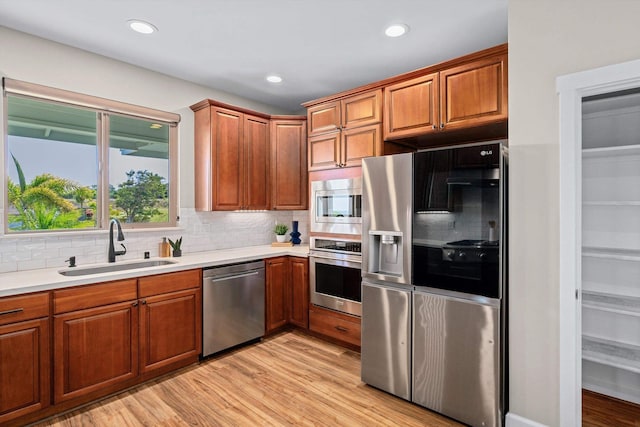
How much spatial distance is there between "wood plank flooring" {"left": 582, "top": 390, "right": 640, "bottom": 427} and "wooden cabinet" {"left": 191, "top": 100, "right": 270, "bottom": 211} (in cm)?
332

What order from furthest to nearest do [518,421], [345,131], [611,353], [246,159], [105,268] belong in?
1. [246,159]
2. [345,131]
3. [105,268]
4. [611,353]
5. [518,421]

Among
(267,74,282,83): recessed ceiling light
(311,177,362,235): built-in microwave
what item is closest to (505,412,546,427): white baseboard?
(311,177,362,235): built-in microwave

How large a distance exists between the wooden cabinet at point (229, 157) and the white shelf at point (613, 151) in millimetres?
2993

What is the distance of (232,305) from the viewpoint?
324 centimetres

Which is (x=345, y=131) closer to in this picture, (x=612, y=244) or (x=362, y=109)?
(x=362, y=109)

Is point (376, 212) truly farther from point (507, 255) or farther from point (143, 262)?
point (143, 262)

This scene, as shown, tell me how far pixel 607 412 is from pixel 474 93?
2353 millimetres

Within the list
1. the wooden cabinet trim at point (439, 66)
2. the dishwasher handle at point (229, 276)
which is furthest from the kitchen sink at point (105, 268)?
the wooden cabinet trim at point (439, 66)

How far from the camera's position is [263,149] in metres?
3.99

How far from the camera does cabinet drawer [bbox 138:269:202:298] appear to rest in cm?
266

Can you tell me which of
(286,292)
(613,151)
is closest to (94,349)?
(286,292)

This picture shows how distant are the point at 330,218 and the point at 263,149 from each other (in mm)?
1238

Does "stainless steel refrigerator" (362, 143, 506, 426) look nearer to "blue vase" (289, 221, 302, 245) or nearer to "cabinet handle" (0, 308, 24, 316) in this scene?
"blue vase" (289, 221, 302, 245)

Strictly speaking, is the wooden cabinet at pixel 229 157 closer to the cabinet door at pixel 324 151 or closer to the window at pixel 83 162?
the window at pixel 83 162
